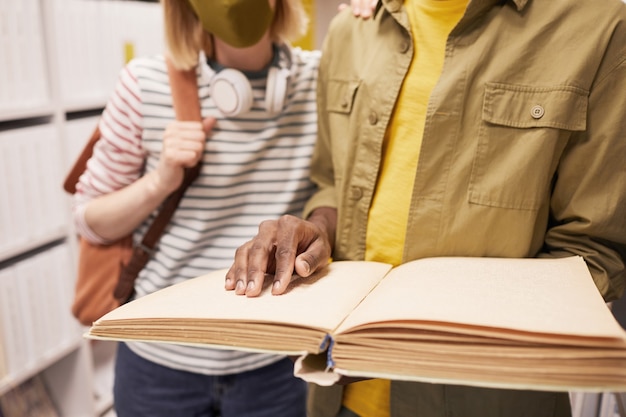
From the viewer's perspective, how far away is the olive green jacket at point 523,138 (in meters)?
0.76

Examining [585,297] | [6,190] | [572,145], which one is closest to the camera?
[585,297]

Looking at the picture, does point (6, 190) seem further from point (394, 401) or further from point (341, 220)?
point (394, 401)

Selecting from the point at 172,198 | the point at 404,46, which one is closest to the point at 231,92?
the point at 172,198

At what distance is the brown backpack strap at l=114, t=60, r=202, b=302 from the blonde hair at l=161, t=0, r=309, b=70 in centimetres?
3

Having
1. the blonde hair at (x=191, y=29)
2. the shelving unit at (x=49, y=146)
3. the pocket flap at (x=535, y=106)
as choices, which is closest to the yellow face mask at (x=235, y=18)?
the blonde hair at (x=191, y=29)

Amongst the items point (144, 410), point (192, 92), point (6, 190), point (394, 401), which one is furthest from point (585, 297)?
point (6, 190)

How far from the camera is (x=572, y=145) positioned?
2.60ft

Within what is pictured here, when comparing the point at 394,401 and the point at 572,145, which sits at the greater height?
the point at 572,145

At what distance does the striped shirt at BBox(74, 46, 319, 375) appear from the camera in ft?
3.56

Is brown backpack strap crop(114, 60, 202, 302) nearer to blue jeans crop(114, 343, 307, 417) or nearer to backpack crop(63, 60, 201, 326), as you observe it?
backpack crop(63, 60, 201, 326)

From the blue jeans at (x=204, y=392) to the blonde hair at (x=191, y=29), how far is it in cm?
59

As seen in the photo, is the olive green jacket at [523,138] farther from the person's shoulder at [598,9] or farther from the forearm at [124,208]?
the forearm at [124,208]

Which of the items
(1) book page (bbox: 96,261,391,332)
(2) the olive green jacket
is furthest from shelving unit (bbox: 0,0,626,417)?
(1) book page (bbox: 96,261,391,332)

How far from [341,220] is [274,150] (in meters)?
0.24
